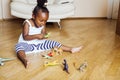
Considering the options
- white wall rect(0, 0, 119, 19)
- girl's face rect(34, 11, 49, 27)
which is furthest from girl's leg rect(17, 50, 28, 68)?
white wall rect(0, 0, 119, 19)

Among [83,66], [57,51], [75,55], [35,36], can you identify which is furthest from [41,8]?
[83,66]

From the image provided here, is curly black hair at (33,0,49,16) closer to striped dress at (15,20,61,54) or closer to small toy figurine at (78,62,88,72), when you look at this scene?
striped dress at (15,20,61,54)

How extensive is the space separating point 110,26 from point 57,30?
883 mm

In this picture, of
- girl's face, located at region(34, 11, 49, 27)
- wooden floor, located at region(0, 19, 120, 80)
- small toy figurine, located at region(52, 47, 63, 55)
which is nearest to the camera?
wooden floor, located at region(0, 19, 120, 80)

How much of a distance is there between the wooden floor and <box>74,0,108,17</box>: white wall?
Answer: 1.54 ft

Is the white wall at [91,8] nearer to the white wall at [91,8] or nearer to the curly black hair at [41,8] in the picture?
the white wall at [91,8]

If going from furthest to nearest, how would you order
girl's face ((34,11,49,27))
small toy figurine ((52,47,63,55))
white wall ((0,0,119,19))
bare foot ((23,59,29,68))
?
white wall ((0,0,119,19)) < small toy figurine ((52,47,63,55)) < girl's face ((34,11,49,27)) < bare foot ((23,59,29,68))

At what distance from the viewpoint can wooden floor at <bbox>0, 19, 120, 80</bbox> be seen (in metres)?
1.76

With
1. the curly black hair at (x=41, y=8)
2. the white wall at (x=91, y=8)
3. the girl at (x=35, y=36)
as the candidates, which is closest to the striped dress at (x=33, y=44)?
the girl at (x=35, y=36)

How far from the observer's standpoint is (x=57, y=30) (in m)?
3.10

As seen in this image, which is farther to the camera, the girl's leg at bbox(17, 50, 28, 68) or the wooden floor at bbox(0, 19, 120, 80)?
the girl's leg at bbox(17, 50, 28, 68)

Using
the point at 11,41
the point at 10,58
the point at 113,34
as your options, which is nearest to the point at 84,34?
the point at 113,34

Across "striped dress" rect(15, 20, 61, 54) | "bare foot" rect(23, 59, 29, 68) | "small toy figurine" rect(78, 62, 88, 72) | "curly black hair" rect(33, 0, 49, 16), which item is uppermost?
"curly black hair" rect(33, 0, 49, 16)

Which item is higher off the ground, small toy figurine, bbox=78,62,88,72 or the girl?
the girl
